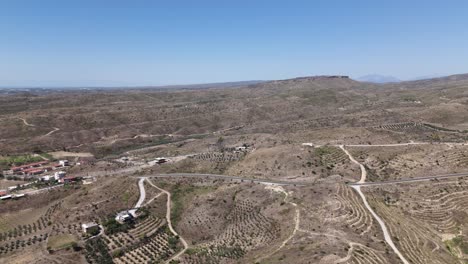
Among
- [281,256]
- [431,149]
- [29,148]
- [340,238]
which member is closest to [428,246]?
[340,238]

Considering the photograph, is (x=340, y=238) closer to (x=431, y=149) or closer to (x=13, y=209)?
(x=431, y=149)

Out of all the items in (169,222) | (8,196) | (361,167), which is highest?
(361,167)

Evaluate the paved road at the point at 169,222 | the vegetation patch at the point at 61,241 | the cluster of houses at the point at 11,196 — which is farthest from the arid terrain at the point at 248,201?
the cluster of houses at the point at 11,196

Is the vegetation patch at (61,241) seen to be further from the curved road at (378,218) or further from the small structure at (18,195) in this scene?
the curved road at (378,218)

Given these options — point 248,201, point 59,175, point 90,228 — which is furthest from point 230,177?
point 59,175

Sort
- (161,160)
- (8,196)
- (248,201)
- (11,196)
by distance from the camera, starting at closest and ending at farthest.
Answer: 1. (248,201)
2. (8,196)
3. (11,196)
4. (161,160)

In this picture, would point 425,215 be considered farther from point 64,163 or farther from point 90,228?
point 64,163
